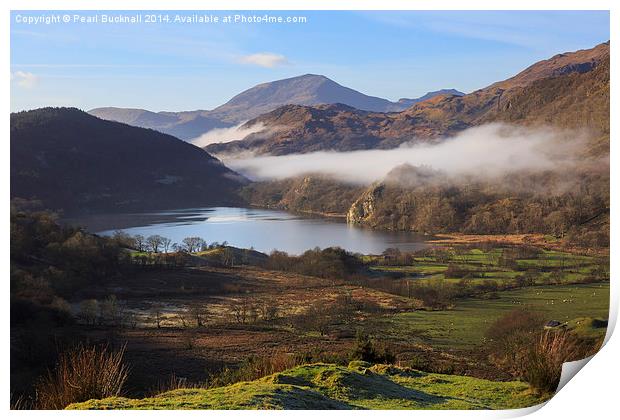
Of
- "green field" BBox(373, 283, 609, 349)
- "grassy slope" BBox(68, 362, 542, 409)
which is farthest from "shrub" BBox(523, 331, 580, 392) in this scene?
"green field" BBox(373, 283, 609, 349)

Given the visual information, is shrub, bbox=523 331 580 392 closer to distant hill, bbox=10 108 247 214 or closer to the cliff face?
the cliff face

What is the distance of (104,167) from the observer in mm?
9547

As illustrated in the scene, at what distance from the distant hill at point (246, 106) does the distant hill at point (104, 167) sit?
0.24 meters

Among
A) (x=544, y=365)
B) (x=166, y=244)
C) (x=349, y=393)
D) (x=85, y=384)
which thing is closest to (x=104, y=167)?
(x=166, y=244)

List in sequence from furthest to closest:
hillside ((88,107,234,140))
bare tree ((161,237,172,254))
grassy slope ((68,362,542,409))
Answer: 1. hillside ((88,107,234,140))
2. bare tree ((161,237,172,254))
3. grassy slope ((68,362,542,409))

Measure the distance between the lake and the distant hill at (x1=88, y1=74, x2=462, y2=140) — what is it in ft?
5.61

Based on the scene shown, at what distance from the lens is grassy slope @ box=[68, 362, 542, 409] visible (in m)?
5.96

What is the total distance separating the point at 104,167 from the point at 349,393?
611 cm

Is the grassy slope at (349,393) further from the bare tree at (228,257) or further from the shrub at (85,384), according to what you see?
the bare tree at (228,257)

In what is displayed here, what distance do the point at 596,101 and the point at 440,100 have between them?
3.68 meters

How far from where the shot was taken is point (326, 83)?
9.70m

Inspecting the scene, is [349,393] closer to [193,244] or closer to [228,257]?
[228,257]

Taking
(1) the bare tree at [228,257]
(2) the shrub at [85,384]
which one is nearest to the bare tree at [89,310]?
(2) the shrub at [85,384]
